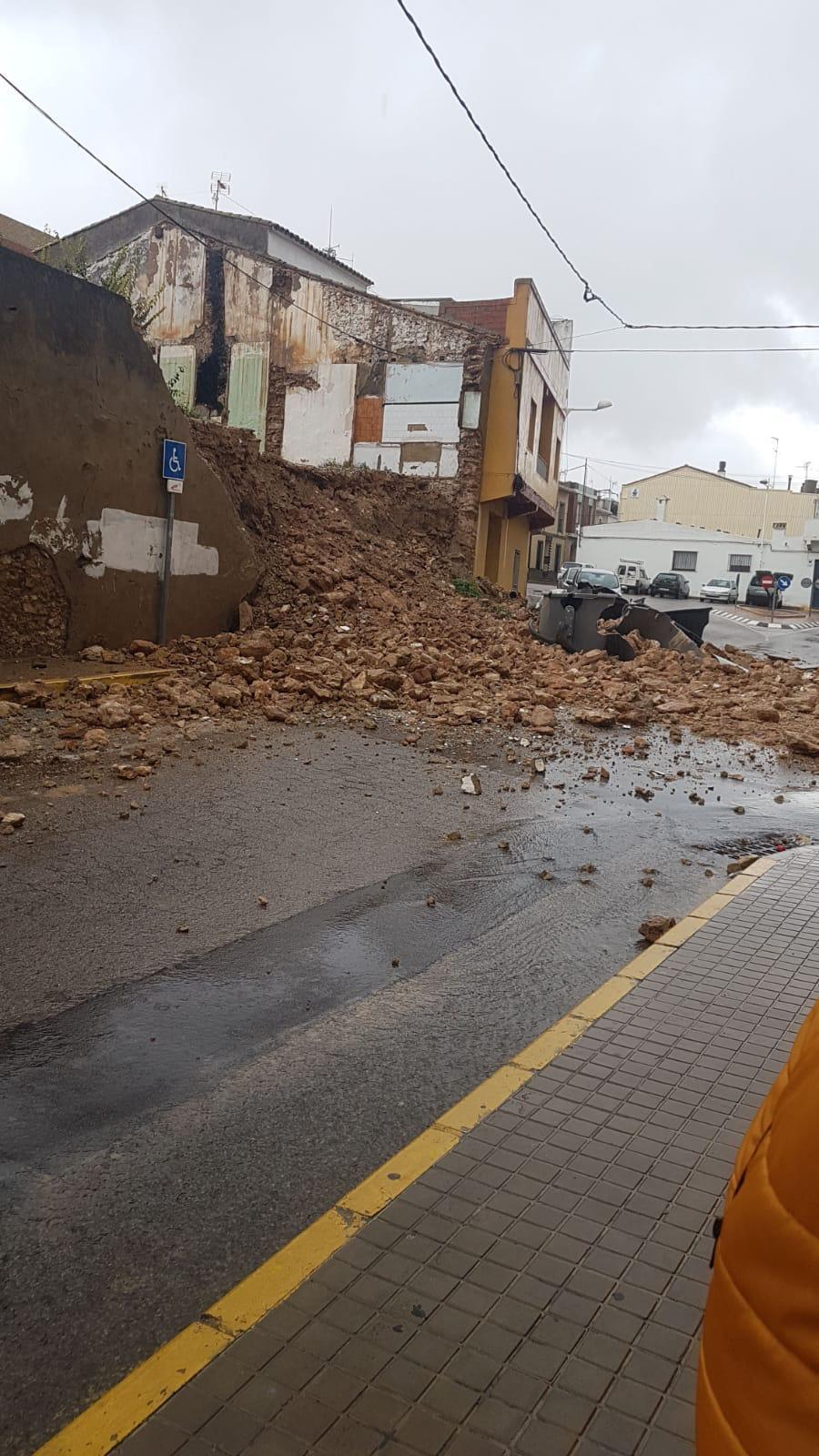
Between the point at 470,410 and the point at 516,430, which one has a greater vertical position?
the point at 470,410

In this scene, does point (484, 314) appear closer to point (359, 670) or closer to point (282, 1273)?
point (359, 670)

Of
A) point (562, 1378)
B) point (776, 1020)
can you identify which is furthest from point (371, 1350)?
point (776, 1020)

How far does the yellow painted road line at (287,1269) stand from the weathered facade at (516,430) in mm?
23134

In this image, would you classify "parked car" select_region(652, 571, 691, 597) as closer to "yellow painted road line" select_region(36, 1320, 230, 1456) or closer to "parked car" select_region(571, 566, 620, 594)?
"parked car" select_region(571, 566, 620, 594)

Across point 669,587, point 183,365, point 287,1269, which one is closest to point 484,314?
point 183,365

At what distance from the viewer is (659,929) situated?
18.8 feet

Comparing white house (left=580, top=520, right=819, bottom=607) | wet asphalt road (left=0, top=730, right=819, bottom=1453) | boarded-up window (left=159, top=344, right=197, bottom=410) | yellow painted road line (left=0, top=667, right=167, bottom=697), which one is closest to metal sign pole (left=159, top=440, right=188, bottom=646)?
yellow painted road line (left=0, top=667, right=167, bottom=697)

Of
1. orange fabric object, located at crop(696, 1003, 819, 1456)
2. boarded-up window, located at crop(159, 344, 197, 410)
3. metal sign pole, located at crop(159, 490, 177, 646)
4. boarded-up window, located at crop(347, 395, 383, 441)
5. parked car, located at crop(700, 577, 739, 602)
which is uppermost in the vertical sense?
boarded-up window, located at crop(159, 344, 197, 410)

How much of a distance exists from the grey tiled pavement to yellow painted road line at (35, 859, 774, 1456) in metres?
0.05

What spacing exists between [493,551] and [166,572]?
17027 mm

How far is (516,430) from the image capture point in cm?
2636

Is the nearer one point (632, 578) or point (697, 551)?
point (632, 578)

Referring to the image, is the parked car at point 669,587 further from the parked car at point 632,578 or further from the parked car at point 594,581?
the parked car at point 594,581

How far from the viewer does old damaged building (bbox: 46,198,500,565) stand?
2634 cm
